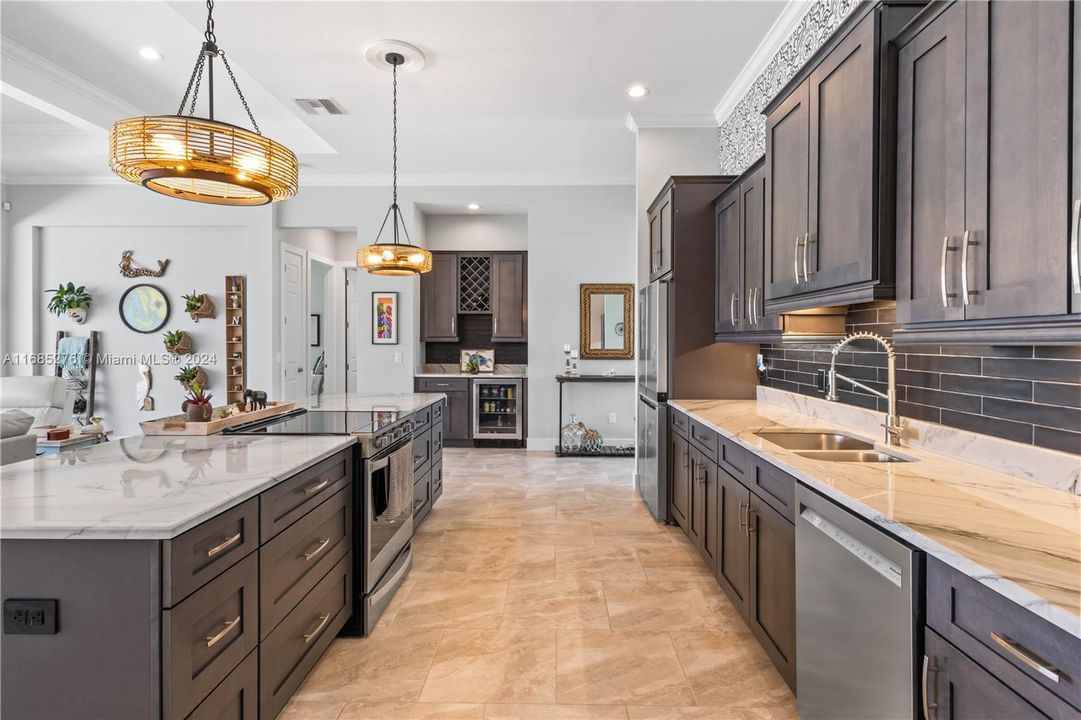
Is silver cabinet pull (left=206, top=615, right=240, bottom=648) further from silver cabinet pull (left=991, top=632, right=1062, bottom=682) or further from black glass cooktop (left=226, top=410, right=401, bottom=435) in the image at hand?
silver cabinet pull (left=991, top=632, right=1062, bottom=682)

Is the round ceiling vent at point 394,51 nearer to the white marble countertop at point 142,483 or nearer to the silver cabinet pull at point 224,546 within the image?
the white marble countertop at point 142,483

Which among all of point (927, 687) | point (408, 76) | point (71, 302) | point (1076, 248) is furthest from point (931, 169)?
point (71, 302)

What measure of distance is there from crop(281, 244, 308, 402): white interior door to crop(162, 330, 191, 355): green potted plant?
3.67 feet

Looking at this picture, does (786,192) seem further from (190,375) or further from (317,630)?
(190,375)

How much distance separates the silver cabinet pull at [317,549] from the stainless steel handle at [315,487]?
0.68 feet

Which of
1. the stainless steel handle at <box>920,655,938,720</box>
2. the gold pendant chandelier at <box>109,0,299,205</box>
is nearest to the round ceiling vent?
the gold pendant chandelier at <box>109,0,299,205</box>

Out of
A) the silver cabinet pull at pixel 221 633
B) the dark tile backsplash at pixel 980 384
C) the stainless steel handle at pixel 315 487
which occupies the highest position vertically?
the dark tile backsplash at pixel 980 384

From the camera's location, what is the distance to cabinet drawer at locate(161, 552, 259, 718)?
1251 millimetres

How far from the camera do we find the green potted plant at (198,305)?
630 cm

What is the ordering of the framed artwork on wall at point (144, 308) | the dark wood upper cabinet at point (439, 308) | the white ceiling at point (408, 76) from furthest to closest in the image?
the dark wood upper cabinet at point (439, 308) → the framed artwork on wall at point (144, 308) → the white ceiling at point (408, 76)

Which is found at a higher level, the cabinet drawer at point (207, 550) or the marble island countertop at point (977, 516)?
the marble island countertop at point (977, 516)

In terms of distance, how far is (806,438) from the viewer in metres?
2.48

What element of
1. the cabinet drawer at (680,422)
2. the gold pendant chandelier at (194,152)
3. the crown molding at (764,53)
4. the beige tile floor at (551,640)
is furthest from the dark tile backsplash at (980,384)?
the gold pendant chandelier at (194,152)

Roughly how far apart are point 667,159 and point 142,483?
4226mm
